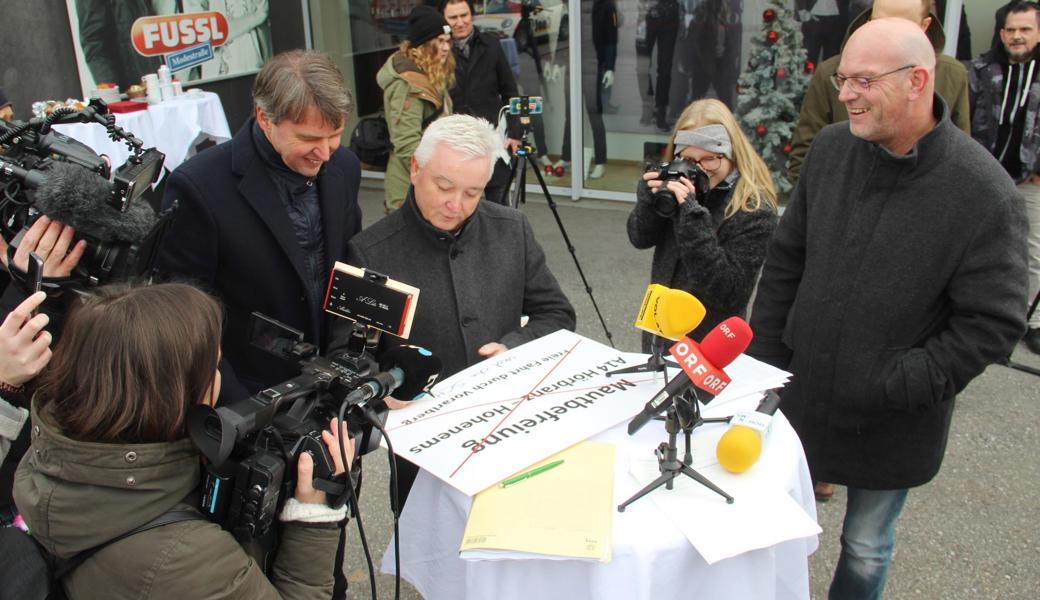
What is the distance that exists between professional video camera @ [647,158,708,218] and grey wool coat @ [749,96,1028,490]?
1.24 ft

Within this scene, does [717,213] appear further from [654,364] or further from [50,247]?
[50,247]

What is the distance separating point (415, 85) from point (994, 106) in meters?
3.16

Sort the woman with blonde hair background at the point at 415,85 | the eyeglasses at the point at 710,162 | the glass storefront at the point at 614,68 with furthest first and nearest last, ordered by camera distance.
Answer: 1. the glass storefront at the point at 614,68
2. the woman with blonde hair background at the point at 415,85
3. the eyeglasses at the point at 710,162

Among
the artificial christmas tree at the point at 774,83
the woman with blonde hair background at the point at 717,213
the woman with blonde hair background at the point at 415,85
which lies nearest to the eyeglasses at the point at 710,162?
the woman with blonde hair background at the point at 717,213

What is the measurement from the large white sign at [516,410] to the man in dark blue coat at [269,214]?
0.48 meters

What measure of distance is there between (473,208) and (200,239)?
0.69 m

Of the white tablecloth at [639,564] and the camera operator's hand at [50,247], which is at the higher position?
the camera operator's hand at [50,247]

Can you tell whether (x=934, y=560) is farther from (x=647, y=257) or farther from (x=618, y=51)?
(x=618, y=51)

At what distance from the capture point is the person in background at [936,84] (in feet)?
11.0

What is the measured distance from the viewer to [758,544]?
1.41 m

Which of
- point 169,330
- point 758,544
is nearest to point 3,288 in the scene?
point 169,330

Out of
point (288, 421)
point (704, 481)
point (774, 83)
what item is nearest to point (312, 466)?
point (288, 421)

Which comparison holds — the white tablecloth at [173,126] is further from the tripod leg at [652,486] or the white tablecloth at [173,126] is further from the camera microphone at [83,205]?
the tripod leg at [652,486]

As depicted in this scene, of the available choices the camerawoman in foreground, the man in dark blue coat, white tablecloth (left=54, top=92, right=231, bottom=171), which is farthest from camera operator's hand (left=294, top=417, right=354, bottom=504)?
white tablecloth (left=54, top=92, right=231, bottom=171)
